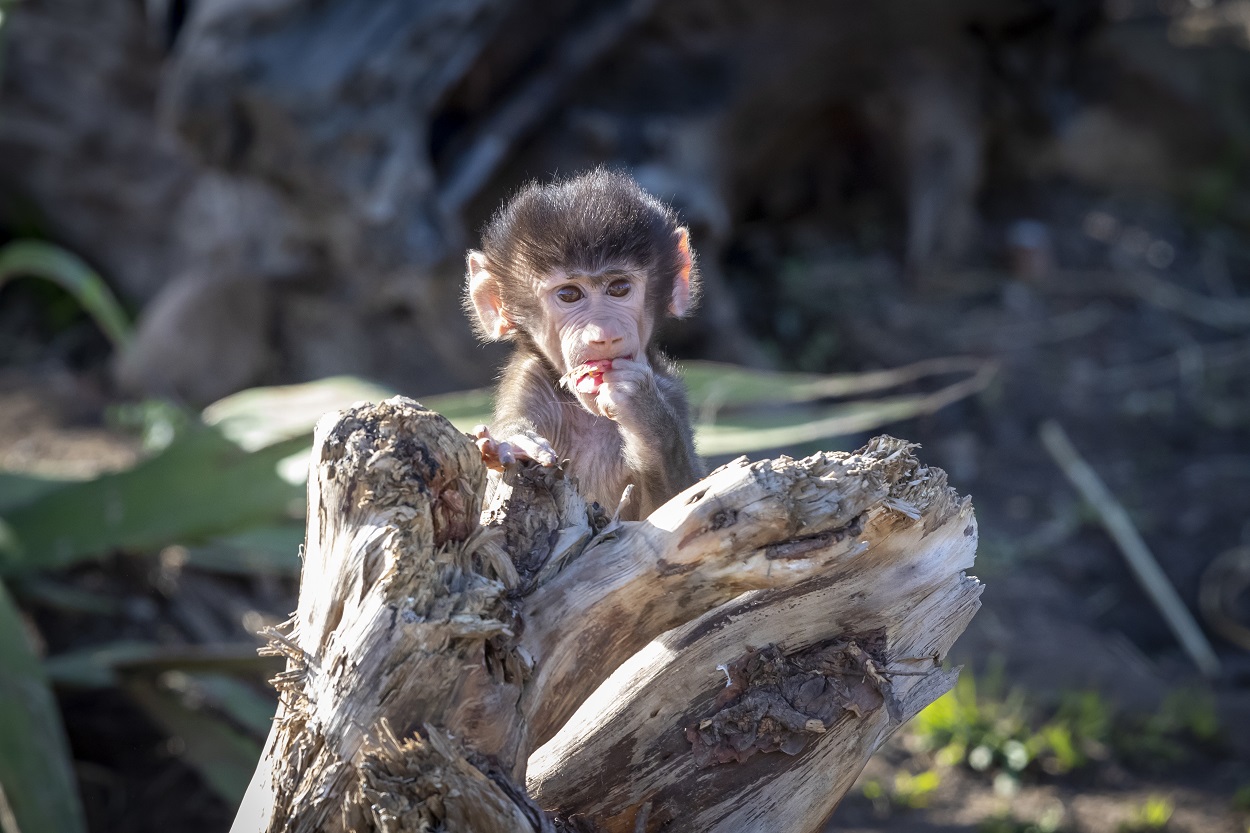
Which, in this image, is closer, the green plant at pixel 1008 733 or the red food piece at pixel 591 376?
the red food piece at pixel 591 376

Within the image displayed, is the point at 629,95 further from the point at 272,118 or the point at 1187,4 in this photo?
the point at 1187,4

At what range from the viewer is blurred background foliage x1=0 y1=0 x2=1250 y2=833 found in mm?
4172

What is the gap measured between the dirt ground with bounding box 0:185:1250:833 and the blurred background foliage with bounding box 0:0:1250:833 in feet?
0.07

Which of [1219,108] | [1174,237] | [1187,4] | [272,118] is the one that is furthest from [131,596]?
[1187,4]

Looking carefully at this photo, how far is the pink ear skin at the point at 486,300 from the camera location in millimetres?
3172

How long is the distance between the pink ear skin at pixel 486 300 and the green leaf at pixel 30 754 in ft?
5.21

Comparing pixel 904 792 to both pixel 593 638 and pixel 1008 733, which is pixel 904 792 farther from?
pixel 593 638

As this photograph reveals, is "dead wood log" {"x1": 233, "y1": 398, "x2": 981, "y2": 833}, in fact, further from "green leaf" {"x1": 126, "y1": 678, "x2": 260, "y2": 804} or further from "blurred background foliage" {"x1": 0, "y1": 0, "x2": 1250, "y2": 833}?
"green leaf" {"x1": 126, "y1": 678, "x2": 260, "y2": 804}

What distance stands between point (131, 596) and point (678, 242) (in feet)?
10.3

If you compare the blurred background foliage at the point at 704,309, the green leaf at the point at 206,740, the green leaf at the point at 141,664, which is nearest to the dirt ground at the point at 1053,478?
the blurred background foliage at the point at 704,309

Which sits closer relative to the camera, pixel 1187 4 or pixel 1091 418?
pixel 1091 418

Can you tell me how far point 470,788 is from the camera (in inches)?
67.7

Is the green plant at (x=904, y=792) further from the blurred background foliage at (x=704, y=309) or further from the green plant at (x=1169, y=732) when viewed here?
the green plant at (x=1169, y=732)

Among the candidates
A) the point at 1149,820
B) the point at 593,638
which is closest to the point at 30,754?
the point at 593,638
